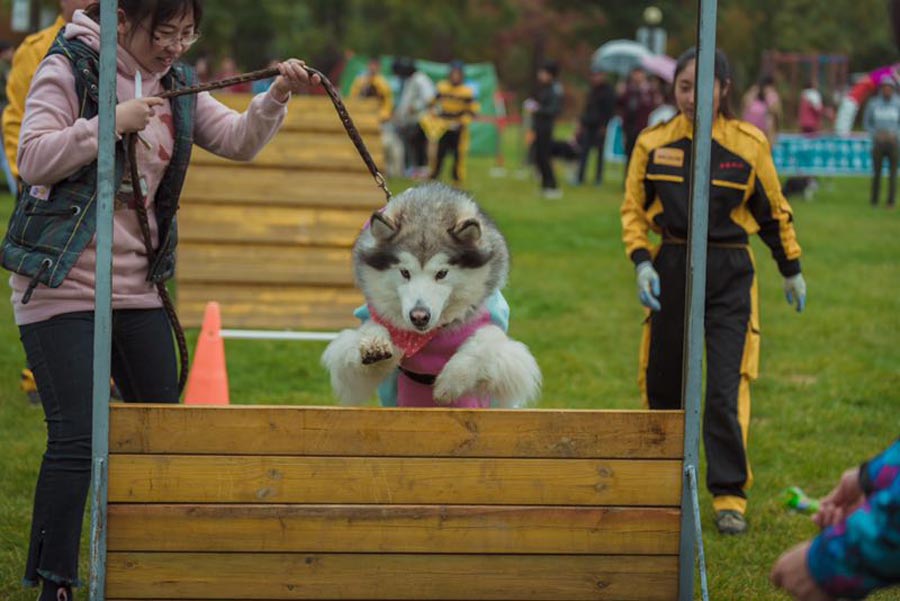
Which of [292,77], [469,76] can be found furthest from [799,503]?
[469,76]

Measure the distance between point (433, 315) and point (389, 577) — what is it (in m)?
0.80

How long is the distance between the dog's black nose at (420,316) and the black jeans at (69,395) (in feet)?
2.98

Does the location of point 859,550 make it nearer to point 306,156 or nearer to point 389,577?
point 389,577

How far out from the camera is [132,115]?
3623mm

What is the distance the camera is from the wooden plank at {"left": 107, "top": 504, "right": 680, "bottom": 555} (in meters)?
3.64

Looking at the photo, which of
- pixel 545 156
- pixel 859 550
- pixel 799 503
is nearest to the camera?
pixel 859 550

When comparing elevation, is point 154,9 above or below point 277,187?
above

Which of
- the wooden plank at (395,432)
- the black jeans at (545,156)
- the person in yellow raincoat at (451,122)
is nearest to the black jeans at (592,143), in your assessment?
the black jeans at (545,156)

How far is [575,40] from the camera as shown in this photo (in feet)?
177

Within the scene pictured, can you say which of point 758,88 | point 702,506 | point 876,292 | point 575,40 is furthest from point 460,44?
point 702,506

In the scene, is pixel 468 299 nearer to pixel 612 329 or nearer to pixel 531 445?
pixel 531 445

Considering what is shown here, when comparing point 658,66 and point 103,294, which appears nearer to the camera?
point 103,294

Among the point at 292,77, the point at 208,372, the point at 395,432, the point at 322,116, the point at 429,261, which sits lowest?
the point at 208,372

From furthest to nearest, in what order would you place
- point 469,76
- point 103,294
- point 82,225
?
point 469,76, point 82,225, point 103,294
